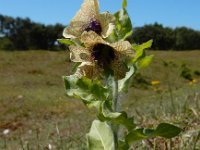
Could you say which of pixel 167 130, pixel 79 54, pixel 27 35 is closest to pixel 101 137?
pixel 167 130

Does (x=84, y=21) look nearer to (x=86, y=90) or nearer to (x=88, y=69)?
(x=88, y=69)

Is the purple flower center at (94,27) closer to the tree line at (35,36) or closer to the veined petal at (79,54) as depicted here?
the veined petal at (79,54)

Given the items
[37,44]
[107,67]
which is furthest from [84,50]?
[37,44]

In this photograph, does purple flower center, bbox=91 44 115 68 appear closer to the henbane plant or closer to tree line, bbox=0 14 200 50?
the henbane plant

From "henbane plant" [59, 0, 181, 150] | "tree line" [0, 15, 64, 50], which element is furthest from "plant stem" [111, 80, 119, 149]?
"tree line" [0, 15, 64, 50]

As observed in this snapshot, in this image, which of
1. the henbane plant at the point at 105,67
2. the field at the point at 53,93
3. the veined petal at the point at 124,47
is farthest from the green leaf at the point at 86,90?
the field at the point at 53,93

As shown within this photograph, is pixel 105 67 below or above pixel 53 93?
above

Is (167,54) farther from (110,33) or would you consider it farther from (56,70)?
(110,33)
